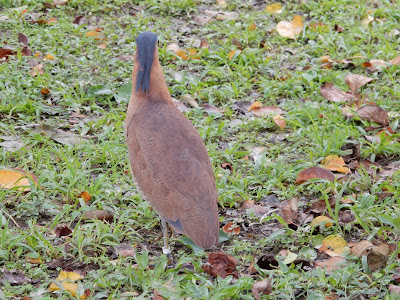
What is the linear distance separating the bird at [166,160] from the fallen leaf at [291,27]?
121 inches

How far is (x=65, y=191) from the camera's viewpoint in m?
4.65

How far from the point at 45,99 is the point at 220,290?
3.20 metres

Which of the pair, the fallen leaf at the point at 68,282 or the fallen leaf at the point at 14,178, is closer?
the fallen leaf at the point at 68,282

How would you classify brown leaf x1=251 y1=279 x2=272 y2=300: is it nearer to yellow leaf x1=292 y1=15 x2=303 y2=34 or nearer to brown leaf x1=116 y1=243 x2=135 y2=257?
brown leaf x1=116 y1=243 x2=135 y2=257

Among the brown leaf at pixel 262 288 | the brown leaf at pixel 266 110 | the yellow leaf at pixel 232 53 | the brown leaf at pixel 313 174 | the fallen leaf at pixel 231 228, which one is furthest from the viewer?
the yellow leaf at pixel 232 53

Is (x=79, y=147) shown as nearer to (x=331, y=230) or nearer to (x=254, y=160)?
(x=254, y=160)

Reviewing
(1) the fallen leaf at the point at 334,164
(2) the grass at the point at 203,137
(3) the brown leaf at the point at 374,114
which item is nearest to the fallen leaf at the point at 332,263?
(2) the grass at the point at 203,137

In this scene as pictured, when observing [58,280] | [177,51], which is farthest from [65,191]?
[177,51]

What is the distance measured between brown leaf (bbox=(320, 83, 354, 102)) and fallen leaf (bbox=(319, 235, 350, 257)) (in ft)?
7.20

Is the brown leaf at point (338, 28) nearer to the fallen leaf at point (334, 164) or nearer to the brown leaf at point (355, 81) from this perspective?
the brown leaf at point (355, 81)

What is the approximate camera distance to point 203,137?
5.54m

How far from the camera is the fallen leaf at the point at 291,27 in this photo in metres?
7.31

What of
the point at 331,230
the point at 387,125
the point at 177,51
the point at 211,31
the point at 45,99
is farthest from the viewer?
the point at 211,31

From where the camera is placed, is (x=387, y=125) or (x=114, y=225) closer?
(x=114, y=225)
